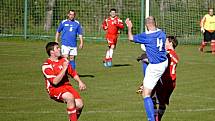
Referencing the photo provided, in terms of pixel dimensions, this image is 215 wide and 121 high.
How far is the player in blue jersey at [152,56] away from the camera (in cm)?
1184

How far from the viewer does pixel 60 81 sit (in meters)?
10.8

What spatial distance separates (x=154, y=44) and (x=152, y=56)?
250 millimetres

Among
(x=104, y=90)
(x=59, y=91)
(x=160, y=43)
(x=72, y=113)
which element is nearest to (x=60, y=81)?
(x=59, y=91)

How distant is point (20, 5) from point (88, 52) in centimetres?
1167

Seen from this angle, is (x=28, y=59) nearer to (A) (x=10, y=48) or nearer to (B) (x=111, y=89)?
(A) (x=10, y=48)

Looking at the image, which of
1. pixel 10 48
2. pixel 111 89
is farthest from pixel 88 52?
pixel 111 89

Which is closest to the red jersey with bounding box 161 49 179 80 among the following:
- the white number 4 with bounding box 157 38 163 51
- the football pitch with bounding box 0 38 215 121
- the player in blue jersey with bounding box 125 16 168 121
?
the player in blue jersey with bounding box 125 16 168 121

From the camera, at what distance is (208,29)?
32.2 m

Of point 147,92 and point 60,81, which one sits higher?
point 60,81

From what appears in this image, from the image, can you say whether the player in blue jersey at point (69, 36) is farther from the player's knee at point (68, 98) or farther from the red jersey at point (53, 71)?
the player's knee at point (68, 98)

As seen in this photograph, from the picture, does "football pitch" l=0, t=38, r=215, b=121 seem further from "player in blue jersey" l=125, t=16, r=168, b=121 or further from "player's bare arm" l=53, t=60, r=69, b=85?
"player's bare arm" l=53, t=60, r=69, b=85

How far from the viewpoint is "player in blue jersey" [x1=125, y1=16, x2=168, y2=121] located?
38.9ft

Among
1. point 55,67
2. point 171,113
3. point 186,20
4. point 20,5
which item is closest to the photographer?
point 55,67

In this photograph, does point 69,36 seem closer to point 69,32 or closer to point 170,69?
point 69,32
